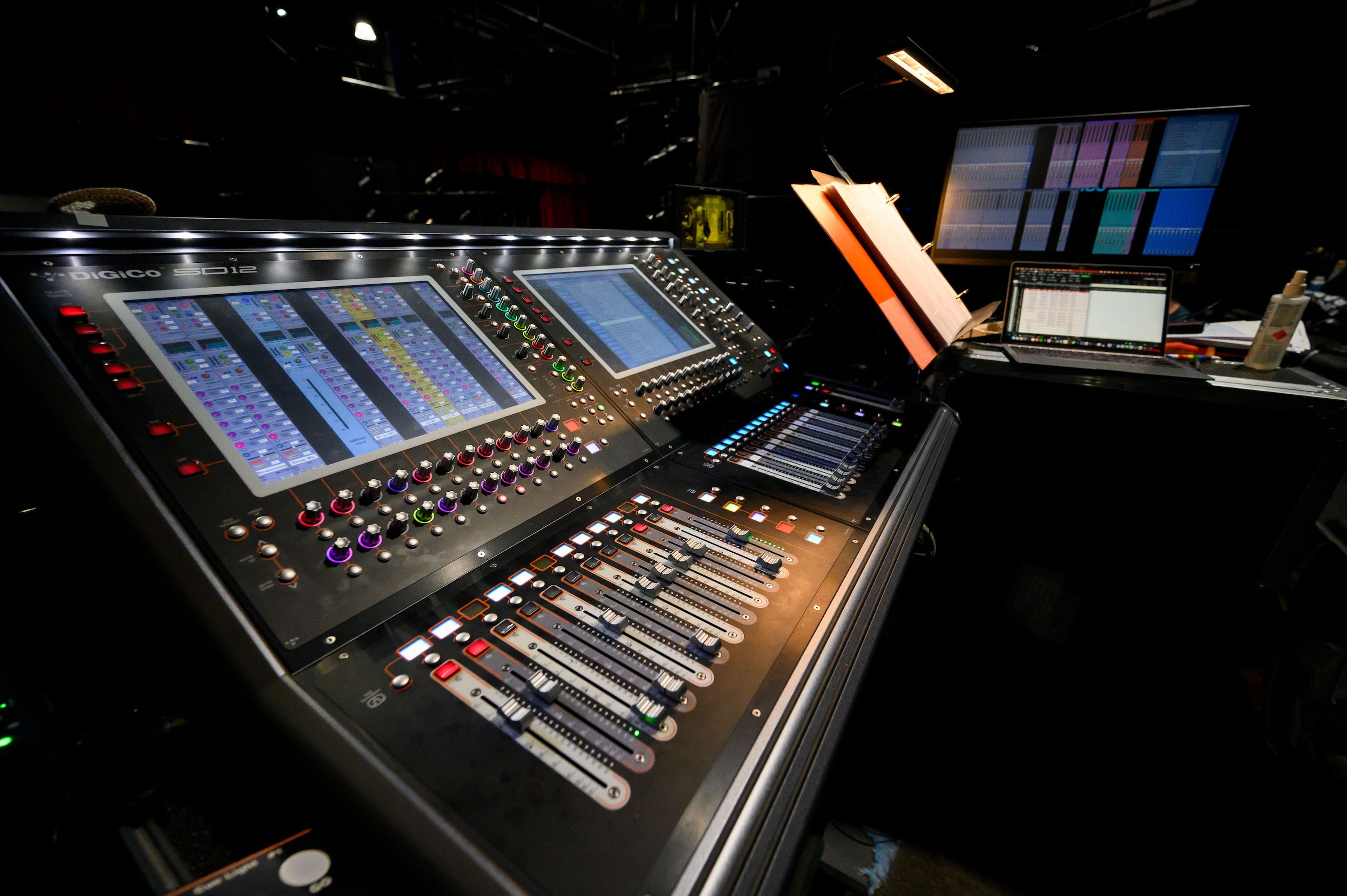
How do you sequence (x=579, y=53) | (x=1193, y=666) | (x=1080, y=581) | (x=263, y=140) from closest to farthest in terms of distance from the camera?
(x=1193, y=666) → (x=1080, y=581) → (x=263, y=140) → (x=579, y=53)

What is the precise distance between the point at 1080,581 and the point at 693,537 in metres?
1.82

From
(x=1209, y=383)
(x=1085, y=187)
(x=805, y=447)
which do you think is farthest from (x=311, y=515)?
(x=1085, y=187)

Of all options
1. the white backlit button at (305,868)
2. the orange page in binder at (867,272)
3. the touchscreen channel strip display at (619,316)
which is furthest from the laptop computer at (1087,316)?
the white backlit button at (305,868)

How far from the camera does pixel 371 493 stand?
0.69m

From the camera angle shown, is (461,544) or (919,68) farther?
(919,68)

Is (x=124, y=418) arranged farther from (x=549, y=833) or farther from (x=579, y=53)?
(x=579, y=53)

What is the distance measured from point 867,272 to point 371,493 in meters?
1.24

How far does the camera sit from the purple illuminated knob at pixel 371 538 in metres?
0.66

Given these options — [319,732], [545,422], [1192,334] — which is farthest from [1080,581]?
[319,732]

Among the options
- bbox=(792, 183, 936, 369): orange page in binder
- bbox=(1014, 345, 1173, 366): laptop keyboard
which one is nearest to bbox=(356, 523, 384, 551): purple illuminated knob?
bbox=(792, 183, 936, 369): orange page in binder

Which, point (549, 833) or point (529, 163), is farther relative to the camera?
point (529, 163)

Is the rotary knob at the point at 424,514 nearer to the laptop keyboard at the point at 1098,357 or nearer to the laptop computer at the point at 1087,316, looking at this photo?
the laptop computer at the point at 1087,316

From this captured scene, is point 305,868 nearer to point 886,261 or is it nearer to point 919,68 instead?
point 886,261

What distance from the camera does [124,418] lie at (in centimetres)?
58
